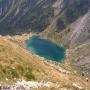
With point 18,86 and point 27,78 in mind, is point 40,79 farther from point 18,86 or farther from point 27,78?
point 18,86

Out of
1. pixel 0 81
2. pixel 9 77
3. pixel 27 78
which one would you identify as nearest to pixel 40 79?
pixel 27 78

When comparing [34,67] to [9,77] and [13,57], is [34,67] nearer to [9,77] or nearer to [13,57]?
[13,57]

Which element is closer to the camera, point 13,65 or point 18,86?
point 18,86

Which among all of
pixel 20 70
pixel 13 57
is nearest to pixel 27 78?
pixel 20 70

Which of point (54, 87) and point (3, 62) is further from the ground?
point (3, 62)

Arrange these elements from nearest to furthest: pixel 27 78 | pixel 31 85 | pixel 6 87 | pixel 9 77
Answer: pixel 6 87 → pixel 31 85 → pixel 9 77 → pixel 27 78

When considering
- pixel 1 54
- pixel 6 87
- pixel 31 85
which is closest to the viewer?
pixel 6 87

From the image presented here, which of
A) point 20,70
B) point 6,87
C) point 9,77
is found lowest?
point 6,87

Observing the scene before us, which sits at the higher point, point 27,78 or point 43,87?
point 27,78

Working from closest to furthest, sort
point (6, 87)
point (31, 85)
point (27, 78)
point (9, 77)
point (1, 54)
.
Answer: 1. point (6, 87)
2. point (31, 85)
3. point (9, 77)
4. point (27, 78)
5. point (1, 54)

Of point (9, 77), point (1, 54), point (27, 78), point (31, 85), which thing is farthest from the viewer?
point (1, 54)
